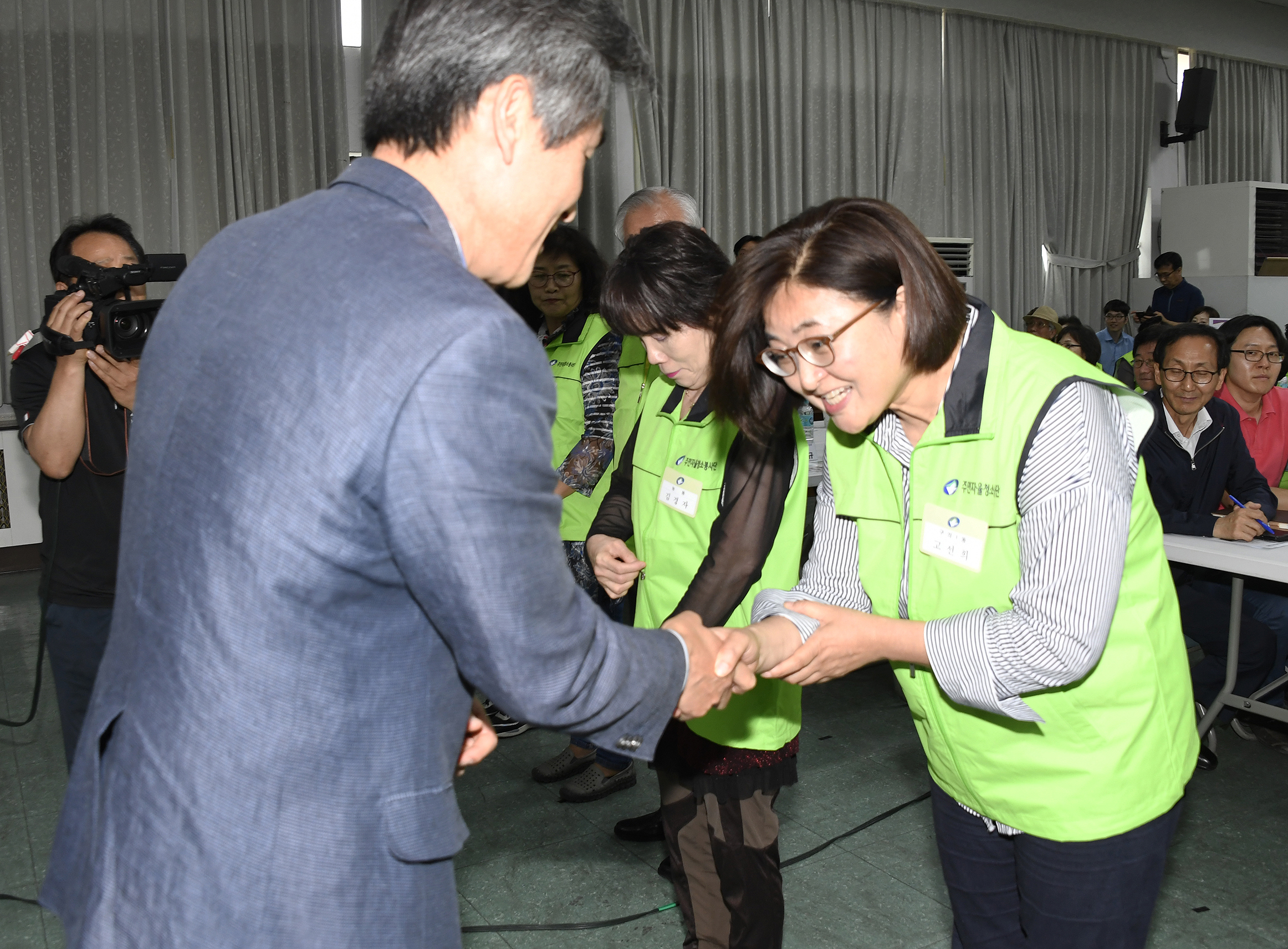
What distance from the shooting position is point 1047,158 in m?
9.09

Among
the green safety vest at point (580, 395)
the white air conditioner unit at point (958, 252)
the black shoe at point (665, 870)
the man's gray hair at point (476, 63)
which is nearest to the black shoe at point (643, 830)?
the black shoe at point (665, 870)

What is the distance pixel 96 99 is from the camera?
5.86 meters

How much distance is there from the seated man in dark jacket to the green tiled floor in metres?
0.27

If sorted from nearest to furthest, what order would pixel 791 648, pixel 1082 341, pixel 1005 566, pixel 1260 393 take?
pixel 1005 566 → pixel 791 648 → pixel 1260 393 → pixel 1082 341

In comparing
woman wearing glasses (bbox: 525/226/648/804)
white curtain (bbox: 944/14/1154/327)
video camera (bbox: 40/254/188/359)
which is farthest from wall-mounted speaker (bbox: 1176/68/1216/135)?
video camera (bbox: 40/254/188/359)

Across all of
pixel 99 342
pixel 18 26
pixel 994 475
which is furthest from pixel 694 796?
pixel 18 26

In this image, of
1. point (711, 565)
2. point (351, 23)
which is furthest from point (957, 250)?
point (711, 565)

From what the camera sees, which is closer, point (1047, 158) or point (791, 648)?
point (791, 648)

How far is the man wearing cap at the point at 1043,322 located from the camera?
686cm

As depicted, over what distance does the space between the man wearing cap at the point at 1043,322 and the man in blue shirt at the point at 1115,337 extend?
130 cm

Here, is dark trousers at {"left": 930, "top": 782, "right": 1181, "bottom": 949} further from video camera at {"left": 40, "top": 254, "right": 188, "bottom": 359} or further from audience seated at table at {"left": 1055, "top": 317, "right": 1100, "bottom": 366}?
audience seated at table at {"left": 1055, "top": 317, "right": 1100, "bottom": 366}

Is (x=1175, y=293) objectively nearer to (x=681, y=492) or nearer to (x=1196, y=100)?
(x=1196, y=100)

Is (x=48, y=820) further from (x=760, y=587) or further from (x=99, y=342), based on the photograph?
(x=760, y=587)

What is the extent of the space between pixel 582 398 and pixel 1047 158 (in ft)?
25.3
